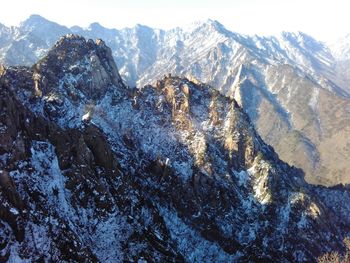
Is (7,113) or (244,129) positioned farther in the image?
(244,129)

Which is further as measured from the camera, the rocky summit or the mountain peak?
the mountain peak

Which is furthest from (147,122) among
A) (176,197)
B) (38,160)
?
(38,160)

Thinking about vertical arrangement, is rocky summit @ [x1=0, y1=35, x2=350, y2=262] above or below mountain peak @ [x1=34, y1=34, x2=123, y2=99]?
below

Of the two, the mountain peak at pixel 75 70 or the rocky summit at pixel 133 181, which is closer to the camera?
the rocky summit at pixel 133 181

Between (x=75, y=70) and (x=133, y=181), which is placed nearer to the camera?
(x=133, y=181)

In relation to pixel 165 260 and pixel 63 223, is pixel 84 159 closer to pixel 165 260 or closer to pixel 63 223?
pixel 63 223

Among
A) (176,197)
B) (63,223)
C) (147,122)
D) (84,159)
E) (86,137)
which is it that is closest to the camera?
(63,223)

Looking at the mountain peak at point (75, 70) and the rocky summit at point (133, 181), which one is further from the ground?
the mountain peak at point (75, 70)

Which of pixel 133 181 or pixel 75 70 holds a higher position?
pixel 75 70
